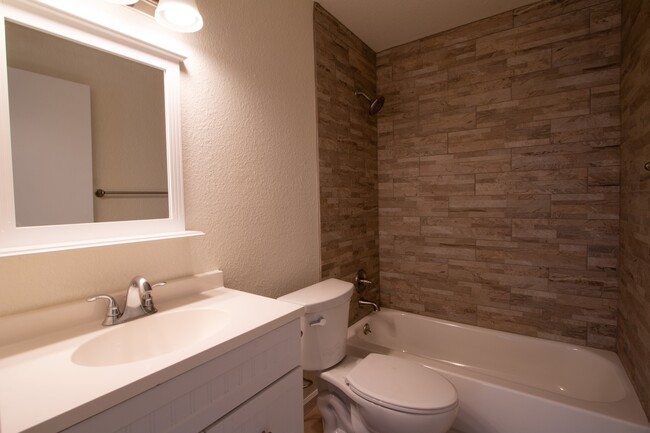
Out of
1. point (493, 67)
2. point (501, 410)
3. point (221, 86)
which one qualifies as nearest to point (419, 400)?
point (501, 410)

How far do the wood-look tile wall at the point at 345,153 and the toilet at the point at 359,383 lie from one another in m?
0.44

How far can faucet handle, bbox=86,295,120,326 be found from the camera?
0.93 m

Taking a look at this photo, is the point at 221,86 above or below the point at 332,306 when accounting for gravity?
above

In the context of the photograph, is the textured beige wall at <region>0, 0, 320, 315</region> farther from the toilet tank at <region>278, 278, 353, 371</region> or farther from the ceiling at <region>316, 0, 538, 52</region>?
the ceiling at <region>316, 0, 538, 52</region>

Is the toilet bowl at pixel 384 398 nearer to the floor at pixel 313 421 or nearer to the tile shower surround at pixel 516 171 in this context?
the floor at pixel 313 421

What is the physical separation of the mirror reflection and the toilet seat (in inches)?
44.2

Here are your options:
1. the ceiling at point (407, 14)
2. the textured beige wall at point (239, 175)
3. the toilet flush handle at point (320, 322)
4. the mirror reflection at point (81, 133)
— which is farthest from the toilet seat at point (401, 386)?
the ceiling at point (407, 14)

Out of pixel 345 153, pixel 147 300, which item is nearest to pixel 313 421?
pixel 147 300

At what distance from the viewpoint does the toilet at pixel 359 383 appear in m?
1.23

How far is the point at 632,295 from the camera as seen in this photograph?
147 cm

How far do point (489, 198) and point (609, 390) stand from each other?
1.21m

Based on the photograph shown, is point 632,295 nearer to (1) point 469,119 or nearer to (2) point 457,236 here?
(2) point 457,236

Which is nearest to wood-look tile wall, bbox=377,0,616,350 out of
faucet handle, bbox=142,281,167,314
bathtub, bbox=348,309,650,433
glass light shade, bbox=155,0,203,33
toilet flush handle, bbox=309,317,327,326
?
bathtub, bbox=348,309,650,433

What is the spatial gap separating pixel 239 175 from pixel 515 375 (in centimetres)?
210
